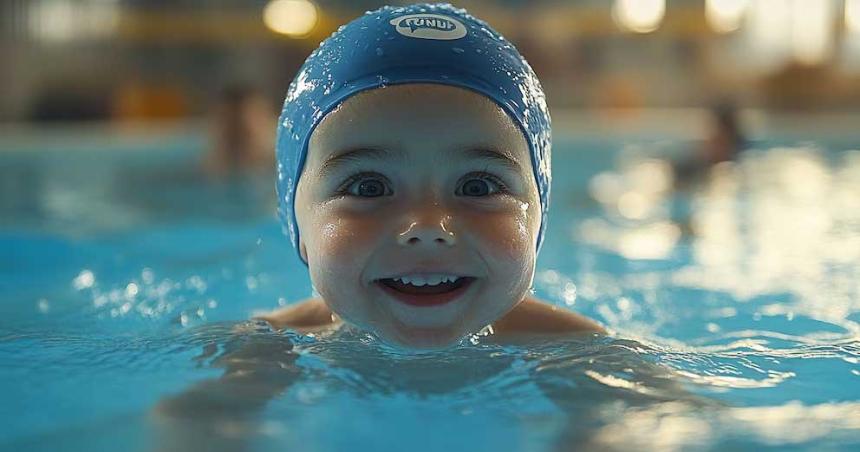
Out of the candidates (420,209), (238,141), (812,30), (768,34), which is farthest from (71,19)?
(420,209)

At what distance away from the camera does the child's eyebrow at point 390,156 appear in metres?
2.31

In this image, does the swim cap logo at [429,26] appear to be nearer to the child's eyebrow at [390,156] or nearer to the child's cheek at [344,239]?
the child's eyebrow at [390,156]

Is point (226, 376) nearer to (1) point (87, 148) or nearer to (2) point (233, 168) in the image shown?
(2) point (233, 168)

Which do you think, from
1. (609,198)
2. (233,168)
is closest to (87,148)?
(233,168)

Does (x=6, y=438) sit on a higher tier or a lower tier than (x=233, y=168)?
lower

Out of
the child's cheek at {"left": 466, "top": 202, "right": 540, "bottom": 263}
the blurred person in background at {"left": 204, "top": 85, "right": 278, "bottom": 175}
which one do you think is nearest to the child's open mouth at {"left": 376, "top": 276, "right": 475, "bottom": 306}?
the child's cheek at {"left": 466, "top": 202, "right": 540, "bottom": 263}

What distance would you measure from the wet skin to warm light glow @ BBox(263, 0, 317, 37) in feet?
43.6

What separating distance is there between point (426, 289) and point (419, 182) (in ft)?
0.83

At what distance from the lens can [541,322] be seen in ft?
9.80

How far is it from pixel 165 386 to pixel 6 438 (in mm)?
408

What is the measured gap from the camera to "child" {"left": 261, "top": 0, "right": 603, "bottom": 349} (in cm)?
227

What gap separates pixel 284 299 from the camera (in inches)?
162

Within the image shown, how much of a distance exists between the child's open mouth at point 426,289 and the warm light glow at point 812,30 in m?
14.9

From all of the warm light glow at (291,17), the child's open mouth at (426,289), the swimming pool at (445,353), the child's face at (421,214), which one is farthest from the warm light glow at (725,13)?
the child's open mouth at (426,289)
